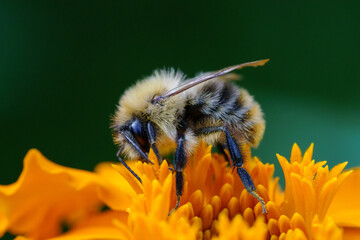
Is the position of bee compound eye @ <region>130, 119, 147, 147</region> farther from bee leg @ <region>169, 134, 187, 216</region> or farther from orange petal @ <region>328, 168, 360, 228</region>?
orange petal @ <region>328, 168, 360, 228</region>

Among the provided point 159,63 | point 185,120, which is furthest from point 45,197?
point 159,63

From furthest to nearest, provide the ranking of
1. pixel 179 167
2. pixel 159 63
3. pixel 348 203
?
pixel 159 63 → pixel 348 203 → pixel 179 167

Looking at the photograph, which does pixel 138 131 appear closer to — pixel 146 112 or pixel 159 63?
pixel 146 112

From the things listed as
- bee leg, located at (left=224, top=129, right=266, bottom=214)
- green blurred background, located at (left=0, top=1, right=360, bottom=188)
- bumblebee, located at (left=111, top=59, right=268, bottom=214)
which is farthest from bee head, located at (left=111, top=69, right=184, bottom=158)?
green blurred background, located at (left=0, top=1, right=360, bottom=188)

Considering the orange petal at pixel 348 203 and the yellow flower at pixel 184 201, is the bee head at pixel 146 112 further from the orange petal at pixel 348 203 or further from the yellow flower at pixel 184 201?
the orange petal at pixel 348 203

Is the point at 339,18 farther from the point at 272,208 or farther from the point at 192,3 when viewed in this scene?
the point at 272,208

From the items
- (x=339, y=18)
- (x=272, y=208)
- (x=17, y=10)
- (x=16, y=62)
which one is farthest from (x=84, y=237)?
(x=339, y=18)

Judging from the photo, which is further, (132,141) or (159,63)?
(159,63)

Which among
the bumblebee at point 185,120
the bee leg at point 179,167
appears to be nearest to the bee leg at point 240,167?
the bumblebee at point 185,120
